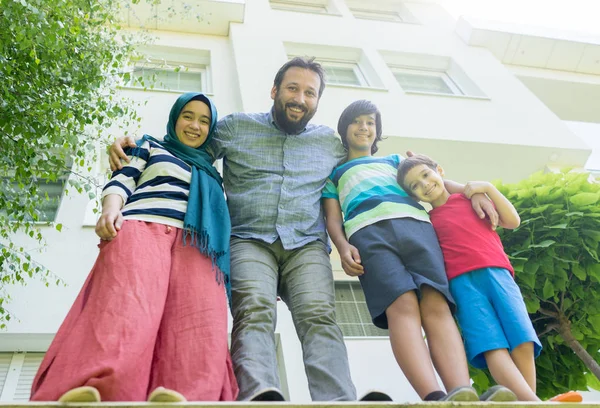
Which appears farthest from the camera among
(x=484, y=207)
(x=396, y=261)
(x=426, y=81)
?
(x=426, y=81)

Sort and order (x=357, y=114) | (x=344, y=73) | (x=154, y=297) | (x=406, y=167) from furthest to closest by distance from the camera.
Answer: (x=344, y=73)
(x=357, y=114)
(x=406, y=167)
(x=154, y=297)

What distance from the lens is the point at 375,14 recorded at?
1048cm

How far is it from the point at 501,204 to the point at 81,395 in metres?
2.14

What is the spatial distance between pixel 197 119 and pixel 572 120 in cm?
1001

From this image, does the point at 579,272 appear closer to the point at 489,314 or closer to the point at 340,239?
the point at 489,314

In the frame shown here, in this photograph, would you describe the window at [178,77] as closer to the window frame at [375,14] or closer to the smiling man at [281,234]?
the window frame at [375,14]

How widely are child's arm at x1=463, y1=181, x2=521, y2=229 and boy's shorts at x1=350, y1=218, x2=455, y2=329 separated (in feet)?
1.20

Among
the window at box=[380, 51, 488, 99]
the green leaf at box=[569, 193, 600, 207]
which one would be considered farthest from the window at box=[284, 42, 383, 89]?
the green leaf at box=[569, 193, 600, 207]

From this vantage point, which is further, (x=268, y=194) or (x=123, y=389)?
(x=268, y=194)

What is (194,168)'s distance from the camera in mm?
2680

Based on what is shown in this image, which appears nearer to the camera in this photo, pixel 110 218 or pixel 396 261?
pixel 110 218

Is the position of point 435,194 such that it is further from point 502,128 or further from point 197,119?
point 502,128

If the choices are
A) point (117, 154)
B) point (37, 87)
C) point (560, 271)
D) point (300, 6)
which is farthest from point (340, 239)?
point (300, 6)

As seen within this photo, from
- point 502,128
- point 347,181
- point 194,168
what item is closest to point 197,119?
point 194,168
